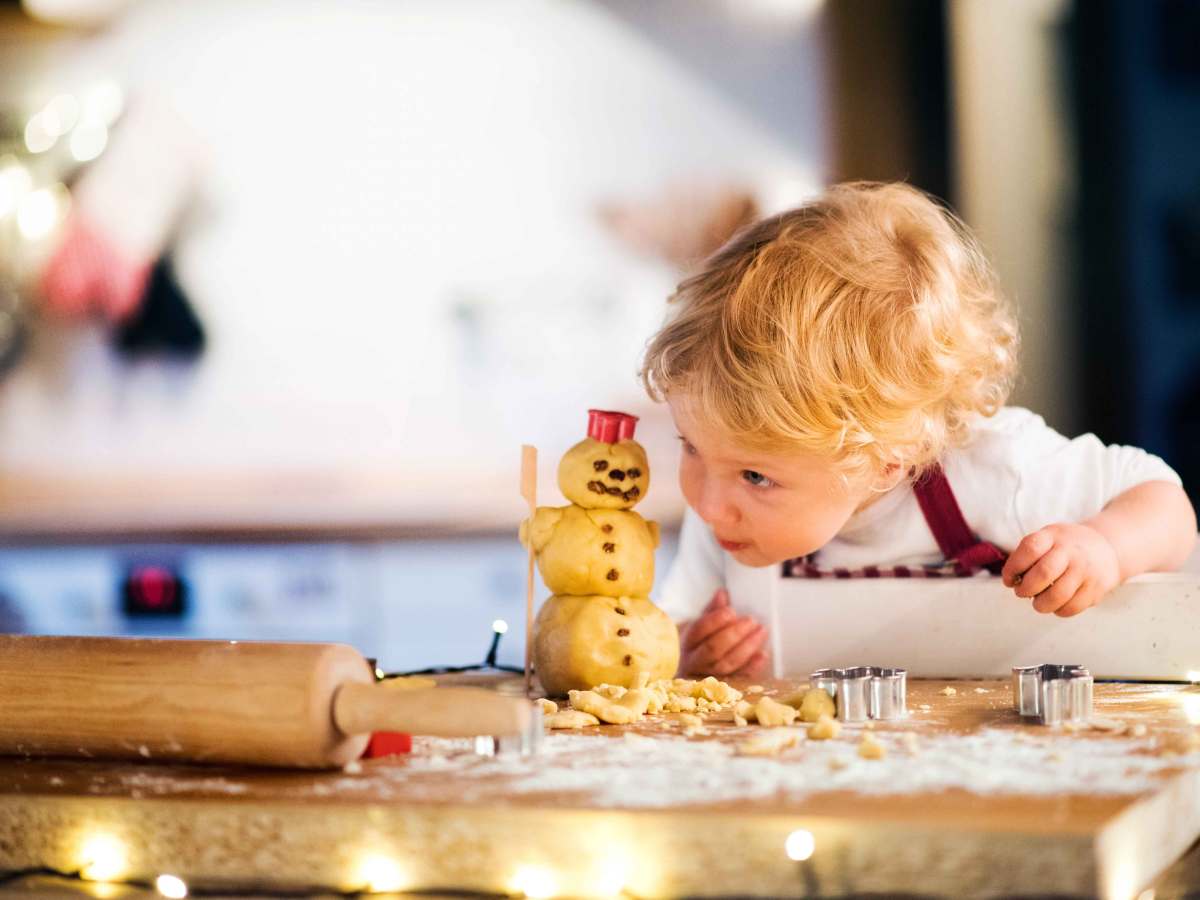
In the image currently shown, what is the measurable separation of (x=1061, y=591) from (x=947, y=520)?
0.29 m

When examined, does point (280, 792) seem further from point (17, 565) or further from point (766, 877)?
point (17, 565)

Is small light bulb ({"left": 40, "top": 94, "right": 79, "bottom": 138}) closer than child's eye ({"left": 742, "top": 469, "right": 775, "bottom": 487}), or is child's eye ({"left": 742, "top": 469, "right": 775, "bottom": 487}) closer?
child's eye ({"left": 742, "top": 469, "right": 775, "bottom": 487})

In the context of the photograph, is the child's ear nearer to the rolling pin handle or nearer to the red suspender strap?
the red suspender strap

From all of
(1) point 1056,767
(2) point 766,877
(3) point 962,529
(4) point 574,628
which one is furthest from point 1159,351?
(2) point 766,877

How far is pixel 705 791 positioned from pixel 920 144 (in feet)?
7.14

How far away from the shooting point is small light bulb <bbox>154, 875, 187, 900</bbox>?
0.63 meters

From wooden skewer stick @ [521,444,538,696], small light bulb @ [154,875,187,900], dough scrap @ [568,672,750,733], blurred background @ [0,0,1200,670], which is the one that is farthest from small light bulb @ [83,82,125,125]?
small light bulb @ [154,875,187,900]

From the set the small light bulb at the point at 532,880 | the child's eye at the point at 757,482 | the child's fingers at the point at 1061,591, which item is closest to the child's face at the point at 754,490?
the child's eye at the point at 757,482

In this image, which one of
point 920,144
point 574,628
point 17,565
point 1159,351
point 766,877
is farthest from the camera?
point 17,565

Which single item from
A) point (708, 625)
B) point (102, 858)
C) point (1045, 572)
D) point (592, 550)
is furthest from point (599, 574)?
point (102, 858)

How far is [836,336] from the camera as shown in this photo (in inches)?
43.5

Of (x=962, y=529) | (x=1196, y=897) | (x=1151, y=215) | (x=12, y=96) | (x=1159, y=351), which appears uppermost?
(x=12, y=96)

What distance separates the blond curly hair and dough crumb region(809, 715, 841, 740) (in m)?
0.36

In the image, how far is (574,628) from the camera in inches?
39.1
